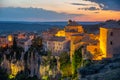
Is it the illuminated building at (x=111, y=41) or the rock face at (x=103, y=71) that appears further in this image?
the illuminated building at (x=111, y=41)

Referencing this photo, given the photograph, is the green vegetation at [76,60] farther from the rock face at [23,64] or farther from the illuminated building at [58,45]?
the illuminated building at [58,45]

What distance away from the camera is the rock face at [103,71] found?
21031mm

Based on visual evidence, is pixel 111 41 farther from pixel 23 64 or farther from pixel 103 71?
pixel 23 64

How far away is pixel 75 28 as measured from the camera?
59156 mm

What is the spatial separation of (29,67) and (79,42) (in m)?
12.6

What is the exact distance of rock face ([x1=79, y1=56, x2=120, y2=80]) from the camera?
69.0 feet

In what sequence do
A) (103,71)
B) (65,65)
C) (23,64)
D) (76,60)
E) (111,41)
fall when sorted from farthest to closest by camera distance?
(23,64) < (65,65) < (76,60) < (111,41) < (103,71)

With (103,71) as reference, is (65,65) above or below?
below

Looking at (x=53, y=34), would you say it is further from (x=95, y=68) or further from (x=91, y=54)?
(x=95, y=68)

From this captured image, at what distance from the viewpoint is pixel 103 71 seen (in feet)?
77.7

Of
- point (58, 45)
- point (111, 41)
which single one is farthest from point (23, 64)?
point (111, 41)

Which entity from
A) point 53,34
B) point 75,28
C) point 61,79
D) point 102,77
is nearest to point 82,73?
point 102,77

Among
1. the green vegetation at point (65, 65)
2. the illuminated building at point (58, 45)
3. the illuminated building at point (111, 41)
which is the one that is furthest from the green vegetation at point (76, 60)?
the illuminated building at point (58, 45)

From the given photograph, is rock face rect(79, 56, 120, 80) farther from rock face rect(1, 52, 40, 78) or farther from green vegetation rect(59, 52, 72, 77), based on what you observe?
rock face rect(1, 52, 40, 78)
